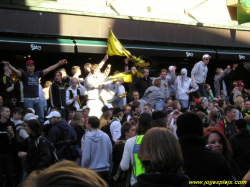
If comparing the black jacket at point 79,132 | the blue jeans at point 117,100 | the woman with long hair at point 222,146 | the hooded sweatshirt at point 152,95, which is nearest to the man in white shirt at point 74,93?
the blue jeans at point 117,100

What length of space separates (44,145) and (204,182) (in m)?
3.69

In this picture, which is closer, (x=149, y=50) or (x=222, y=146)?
(x=222, y=146)

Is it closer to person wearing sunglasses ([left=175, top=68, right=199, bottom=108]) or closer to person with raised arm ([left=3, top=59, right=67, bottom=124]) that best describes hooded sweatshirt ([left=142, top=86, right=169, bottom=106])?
person wearing sunglasses ([left=175, top=68, right=199, bottom=108])

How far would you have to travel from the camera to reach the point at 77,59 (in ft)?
54.7

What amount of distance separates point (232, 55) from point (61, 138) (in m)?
14.0

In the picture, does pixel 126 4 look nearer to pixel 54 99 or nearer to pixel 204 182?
pixel 54 99

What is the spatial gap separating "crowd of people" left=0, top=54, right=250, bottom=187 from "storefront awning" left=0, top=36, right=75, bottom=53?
202 cm

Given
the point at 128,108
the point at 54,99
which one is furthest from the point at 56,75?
the point at 128,108

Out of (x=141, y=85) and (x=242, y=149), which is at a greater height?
(x=141, y=85)

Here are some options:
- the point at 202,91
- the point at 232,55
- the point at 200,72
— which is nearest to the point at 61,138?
the point at 202,91

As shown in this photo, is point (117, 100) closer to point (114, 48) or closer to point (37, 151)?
point (114, 48)

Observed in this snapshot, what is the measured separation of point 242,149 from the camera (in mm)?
6191

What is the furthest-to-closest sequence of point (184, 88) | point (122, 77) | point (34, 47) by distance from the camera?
point (184, 88) < point (34, 47) < point (122, 77)

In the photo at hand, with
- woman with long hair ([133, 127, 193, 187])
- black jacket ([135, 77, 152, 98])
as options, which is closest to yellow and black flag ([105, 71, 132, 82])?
black jacket ([135, 77, 152, 98])
